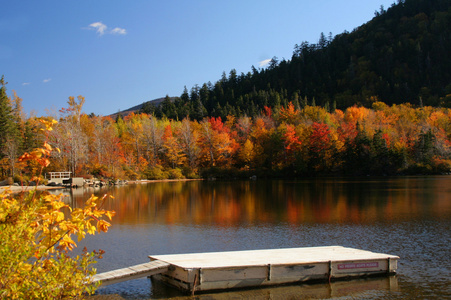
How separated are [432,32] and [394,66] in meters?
20.3

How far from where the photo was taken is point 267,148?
252 feet

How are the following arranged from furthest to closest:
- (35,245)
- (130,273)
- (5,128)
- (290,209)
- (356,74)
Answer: (356,74) < (5,128) < (290,209) < (130,273) < (35,245)

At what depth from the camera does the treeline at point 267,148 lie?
67000mm

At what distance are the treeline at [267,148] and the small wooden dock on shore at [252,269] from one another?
50.5 m

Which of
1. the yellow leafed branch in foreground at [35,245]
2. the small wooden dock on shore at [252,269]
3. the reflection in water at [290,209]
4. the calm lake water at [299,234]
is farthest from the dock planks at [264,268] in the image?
the reflection in water at [290,209]

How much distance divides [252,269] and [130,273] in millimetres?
3295

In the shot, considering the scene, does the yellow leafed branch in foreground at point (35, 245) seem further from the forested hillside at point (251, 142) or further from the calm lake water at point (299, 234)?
the forested hillside at point (251, 142)

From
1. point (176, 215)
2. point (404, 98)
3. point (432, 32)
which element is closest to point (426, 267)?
point (176, 215)

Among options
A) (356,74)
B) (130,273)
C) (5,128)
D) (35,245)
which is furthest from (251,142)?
(356,74)

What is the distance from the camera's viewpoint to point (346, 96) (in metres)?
131

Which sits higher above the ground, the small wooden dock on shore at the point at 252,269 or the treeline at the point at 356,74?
the treeline at the point at 356,74

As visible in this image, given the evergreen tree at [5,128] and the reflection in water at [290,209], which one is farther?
the evergreen tree at [5,128]

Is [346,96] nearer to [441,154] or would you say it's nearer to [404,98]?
[404,98]

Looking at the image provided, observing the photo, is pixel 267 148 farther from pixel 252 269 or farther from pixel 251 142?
pixel 252 269
